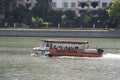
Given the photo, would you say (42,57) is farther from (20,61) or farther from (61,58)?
(20,61)

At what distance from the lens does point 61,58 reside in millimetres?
61062

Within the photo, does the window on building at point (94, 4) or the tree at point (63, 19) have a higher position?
the window on building at point (94, 4)

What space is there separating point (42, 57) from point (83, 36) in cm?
4593

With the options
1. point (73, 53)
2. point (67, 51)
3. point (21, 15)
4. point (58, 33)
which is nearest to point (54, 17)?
point (21, 15)

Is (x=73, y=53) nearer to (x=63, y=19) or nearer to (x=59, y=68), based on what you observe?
(x=59, y=68)

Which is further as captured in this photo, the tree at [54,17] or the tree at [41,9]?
the tree at [41,9]

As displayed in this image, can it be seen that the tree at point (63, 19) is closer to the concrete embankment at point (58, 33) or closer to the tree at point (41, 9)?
the tree at point (41, 9)

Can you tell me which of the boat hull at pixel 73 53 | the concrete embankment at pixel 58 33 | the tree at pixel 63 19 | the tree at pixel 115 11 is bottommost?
the concrete embankment at pixel 58 33

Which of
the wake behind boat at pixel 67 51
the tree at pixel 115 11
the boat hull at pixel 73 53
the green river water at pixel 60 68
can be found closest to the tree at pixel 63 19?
the tree at pixel 115 11

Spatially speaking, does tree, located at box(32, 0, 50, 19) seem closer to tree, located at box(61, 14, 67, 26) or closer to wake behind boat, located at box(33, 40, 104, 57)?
tree, located at box(61, 14, 67, 26)

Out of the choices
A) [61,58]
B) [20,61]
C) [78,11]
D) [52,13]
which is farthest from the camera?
[78,11]

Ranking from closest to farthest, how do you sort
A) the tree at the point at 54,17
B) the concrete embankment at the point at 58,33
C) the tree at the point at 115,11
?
the concrete embankment at the point at 58,33
the tree at the point at 115,11
the tree at the point at 54,17

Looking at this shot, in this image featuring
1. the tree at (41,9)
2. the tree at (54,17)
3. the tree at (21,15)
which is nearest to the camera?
the tree at (54,17)

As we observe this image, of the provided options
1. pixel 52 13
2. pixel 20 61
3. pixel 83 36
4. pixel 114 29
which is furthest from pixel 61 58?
pixel 52 13
